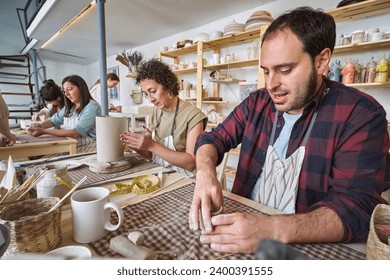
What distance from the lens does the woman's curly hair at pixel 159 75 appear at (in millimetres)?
1169

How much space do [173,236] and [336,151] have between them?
0.52 m

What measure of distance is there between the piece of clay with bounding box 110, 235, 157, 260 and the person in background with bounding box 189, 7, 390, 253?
4.3 inches

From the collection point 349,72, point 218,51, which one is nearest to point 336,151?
point 349,72

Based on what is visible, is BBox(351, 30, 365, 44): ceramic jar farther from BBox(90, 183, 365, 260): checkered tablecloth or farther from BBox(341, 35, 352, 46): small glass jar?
BBox(90, 183, 365, 260): checkered tablecloth

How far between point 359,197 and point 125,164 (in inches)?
29.6

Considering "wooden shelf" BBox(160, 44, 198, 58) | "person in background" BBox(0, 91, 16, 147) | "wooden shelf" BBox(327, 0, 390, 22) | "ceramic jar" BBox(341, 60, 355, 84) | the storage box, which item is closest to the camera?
"person in background" BBox(0, 91, 16, 147)

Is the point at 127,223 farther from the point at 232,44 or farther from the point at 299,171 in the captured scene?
the point at 232,44

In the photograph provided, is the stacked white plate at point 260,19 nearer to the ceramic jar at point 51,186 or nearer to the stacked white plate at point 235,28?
the stacked white plate at point 235,28

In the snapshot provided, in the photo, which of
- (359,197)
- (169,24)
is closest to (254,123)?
(359,197)

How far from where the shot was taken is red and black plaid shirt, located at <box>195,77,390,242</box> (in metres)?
0.47

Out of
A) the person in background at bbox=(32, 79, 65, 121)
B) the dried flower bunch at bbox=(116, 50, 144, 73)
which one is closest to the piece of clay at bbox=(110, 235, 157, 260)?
the person in background at bbox=(32, 79, 65, 121)

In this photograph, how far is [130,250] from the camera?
352mm

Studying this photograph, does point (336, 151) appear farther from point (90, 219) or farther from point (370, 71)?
point (370, 71)

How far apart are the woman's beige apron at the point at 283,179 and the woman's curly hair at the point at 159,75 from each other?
0.73 metres
